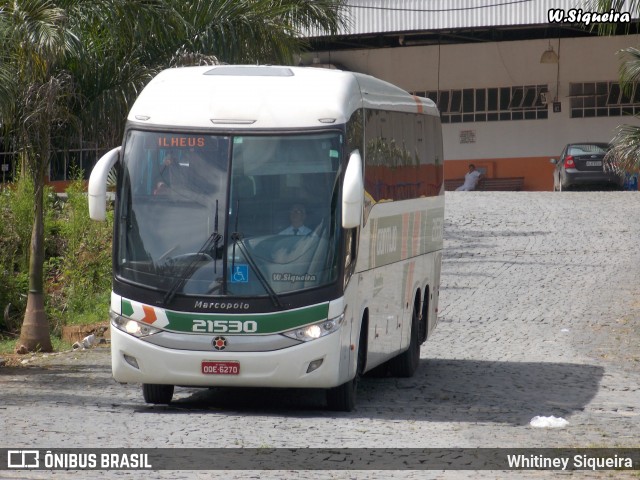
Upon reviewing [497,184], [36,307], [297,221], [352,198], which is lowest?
[497,184]

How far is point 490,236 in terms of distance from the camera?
1050 inches

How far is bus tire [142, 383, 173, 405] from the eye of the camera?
11490 millimetres

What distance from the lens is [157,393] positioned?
1155 centimetres

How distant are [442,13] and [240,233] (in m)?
25.3

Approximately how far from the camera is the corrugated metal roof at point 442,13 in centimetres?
3394

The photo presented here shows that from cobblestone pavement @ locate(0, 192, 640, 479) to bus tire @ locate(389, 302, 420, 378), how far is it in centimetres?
15

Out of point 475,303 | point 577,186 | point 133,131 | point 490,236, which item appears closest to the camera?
point 133,131

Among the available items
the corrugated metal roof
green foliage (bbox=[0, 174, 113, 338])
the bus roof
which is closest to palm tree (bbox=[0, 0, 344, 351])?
the bus roof

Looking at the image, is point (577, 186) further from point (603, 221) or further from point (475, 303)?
point (475, 303)

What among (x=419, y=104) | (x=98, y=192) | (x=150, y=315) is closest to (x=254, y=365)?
(x=150, y=315)

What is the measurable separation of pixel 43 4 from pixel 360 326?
596 centimetres

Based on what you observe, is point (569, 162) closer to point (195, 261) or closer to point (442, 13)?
point (442, 13)

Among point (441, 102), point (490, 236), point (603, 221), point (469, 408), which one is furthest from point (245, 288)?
point (441, 102)

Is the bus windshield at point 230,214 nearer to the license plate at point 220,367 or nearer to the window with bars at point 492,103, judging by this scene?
the license plate at point 220,367
